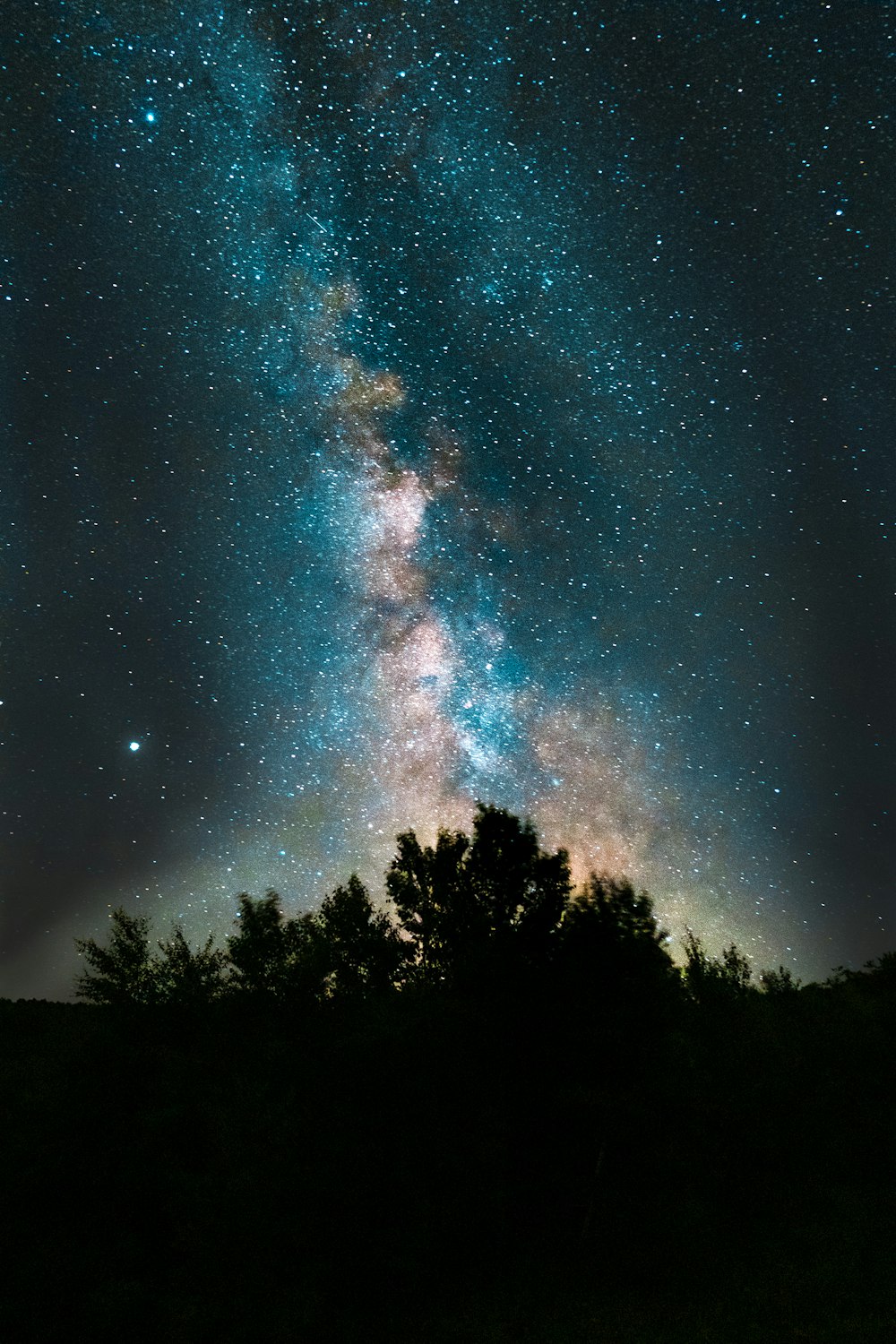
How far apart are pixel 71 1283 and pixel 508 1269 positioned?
35.8 ft

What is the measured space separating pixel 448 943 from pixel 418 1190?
8.45 m

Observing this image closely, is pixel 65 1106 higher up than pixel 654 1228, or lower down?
higher up

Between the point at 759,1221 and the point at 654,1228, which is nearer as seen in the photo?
the point at 654,1228

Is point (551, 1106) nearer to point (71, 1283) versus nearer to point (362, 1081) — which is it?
point (362, 1081)

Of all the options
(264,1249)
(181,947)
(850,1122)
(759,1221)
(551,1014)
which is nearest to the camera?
(264,1249)

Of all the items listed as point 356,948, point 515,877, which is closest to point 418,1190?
point 515,877

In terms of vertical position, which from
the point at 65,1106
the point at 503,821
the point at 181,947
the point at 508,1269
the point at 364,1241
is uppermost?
the point at 503,821

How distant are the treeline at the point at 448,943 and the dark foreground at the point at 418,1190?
1.14 metres

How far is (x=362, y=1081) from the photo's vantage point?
59.4 ft

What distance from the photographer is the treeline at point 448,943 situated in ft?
64.2

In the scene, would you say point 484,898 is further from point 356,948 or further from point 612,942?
point 356,948

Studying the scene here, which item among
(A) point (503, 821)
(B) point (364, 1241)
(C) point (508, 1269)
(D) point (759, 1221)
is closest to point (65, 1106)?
(B) point (364, 1241)

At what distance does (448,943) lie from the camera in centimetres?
2462

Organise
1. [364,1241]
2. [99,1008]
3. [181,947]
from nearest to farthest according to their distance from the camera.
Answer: [364,1241] < [99,1008] < [181,947]
